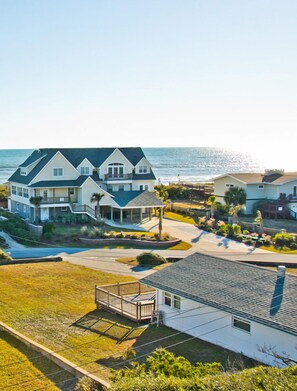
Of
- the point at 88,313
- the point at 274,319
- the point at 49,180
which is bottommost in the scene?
the point at 88,313

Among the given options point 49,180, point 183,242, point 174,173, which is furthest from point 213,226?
point 174,173

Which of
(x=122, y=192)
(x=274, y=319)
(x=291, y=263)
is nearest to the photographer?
(x=274, y=319)

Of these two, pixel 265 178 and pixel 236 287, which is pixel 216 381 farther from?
pixel 265 178

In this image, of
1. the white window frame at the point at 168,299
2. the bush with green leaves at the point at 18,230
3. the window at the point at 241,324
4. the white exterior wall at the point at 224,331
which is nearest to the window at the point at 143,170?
the bush with green leaves at the point at 18,230

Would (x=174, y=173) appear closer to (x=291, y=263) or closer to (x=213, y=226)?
(x=213, y=226)

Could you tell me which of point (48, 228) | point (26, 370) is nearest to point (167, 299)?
point (26, 370)

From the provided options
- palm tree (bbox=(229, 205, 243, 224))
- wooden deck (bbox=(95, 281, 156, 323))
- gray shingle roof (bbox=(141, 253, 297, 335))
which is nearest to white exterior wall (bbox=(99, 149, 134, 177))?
palm tree (bbox=(229, 205, 243, 224))

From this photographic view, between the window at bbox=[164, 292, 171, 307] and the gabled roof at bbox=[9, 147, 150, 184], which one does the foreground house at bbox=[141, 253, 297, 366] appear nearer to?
the window at bbox=[164, 292, 171, 307]
